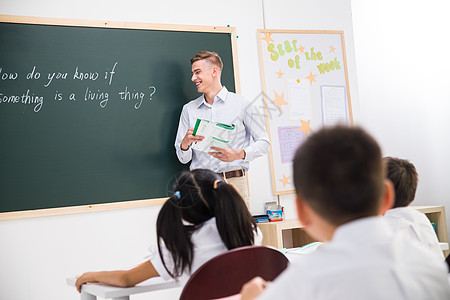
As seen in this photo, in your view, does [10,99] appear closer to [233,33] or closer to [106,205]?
[106,205]

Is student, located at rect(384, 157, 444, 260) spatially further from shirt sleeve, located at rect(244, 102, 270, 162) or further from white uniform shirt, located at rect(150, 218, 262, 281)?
shirt sleeve, located at rect(244, 102, 270, 162)

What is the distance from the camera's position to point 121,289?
1.63 metres

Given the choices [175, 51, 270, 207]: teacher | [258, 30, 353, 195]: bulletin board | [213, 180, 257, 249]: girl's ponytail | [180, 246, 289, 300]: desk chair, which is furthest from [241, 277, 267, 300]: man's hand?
[258, 30, 353, 195]: bulletin board

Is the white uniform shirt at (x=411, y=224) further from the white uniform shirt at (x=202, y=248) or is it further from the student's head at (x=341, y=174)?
the student's head at (x=341, y=174)

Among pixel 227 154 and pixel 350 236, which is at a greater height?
pixel 227 154

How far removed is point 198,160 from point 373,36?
8.29 feet

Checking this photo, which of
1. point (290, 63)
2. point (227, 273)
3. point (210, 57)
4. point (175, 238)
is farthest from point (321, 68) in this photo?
point (227, 273)

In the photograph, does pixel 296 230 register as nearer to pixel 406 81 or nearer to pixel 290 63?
pixel 290 63

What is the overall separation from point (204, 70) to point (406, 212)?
2.17 m

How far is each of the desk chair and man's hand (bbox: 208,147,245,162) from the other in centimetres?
197

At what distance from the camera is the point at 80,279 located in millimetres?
1793

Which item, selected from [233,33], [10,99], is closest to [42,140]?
[10,99]

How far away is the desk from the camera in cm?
161

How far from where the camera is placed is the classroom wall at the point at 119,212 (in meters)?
3.23
